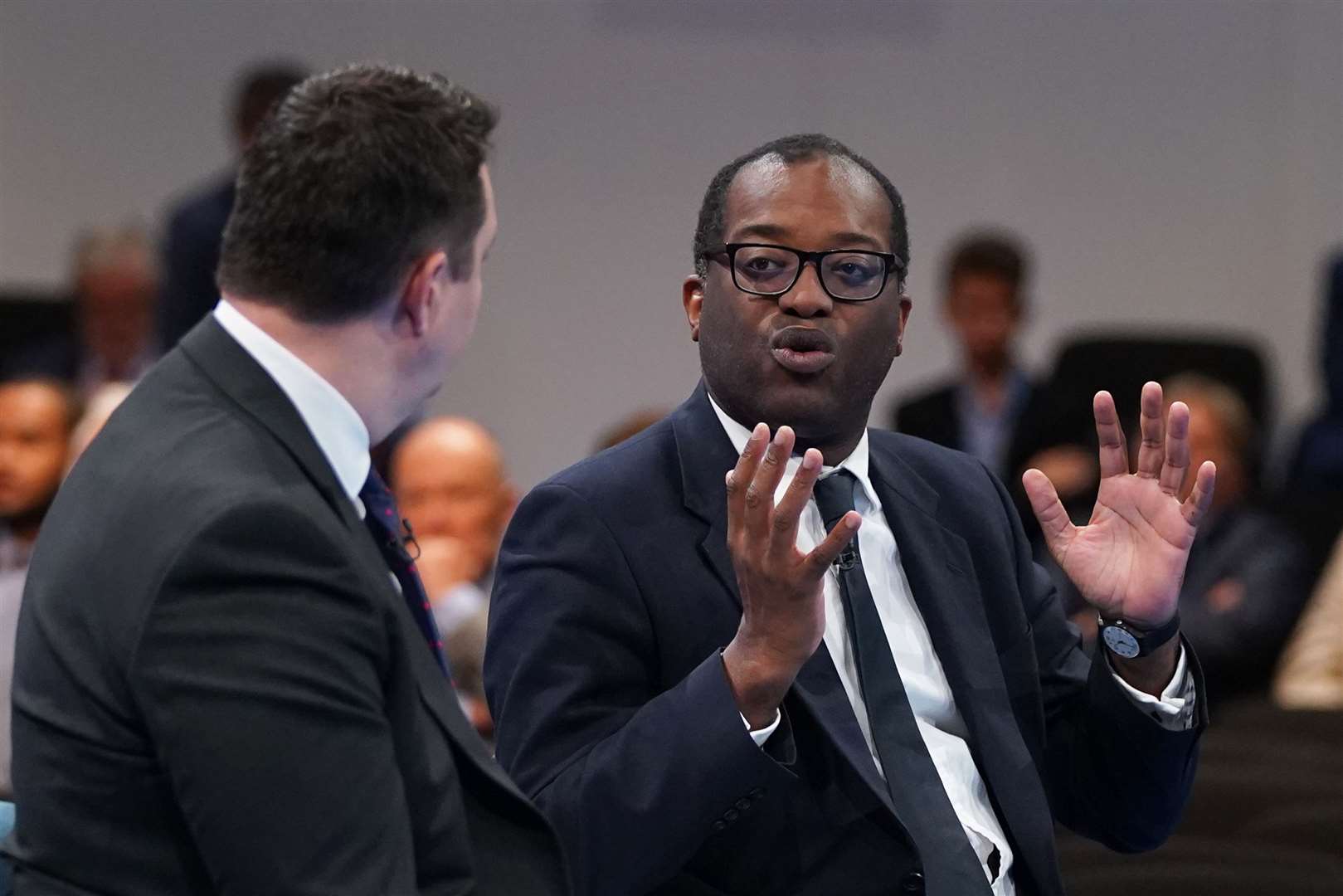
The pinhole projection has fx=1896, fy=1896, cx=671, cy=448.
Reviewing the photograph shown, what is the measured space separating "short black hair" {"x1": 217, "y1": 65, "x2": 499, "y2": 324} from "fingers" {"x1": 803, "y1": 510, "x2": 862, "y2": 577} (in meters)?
0.42

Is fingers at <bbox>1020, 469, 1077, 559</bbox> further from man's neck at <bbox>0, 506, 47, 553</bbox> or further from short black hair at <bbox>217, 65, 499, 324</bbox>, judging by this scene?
man's neck at <bbox>0, 506, 47, 553</bbox>

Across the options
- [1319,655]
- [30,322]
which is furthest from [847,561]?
[30,322]

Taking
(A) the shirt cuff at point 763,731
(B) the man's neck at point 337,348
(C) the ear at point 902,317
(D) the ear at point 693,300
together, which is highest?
(B) the man's neck at point 337,348

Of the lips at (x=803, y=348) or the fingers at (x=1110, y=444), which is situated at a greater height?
the lips at (x=803, y=348)

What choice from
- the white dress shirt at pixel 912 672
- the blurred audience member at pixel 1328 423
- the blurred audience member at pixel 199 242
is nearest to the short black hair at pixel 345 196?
the white dress shirt at pixel 912 672

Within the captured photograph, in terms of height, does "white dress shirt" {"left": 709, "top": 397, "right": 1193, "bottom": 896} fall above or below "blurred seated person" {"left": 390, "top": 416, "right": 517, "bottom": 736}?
above

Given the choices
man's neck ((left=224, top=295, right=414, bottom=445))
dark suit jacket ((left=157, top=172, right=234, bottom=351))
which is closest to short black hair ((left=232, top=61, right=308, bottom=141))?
dark suit jacket ((left=157, top=172, right=234, bottom=351))

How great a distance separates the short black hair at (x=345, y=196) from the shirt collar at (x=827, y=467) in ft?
1.79

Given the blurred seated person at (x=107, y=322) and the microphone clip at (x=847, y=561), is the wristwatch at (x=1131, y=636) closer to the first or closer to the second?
the microphone clip at (x=847, y=561)

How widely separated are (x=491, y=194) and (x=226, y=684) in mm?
500

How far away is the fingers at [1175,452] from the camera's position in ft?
6.43

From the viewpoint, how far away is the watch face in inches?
80.4

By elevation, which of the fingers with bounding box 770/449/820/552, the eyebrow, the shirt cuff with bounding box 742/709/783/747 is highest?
the eyebrow

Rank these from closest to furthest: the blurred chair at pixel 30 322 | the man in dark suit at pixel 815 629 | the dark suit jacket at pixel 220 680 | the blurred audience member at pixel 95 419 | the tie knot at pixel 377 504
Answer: the dark suit jacket at pixel 220 680, the tie knot at pixel 377 504, the man in dark suit at pixel 815 629, the blurred audience member at pixel 95 419, the blurred chair at pixel 30 322
